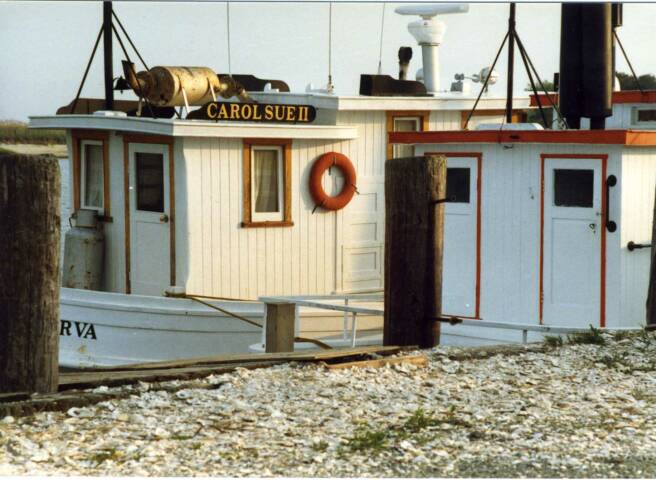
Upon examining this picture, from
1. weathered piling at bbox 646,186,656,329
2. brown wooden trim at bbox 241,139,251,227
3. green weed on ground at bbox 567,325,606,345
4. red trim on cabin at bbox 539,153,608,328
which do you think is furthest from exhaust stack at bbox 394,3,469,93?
green weed on ground at bbox 567,325,606,345

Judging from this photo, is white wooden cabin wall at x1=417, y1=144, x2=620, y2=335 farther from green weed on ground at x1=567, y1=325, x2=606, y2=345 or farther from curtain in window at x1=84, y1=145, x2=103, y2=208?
curtain in window at x1=84, y1=145, x2=103, y2=208

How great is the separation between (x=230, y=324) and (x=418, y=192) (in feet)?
16.3

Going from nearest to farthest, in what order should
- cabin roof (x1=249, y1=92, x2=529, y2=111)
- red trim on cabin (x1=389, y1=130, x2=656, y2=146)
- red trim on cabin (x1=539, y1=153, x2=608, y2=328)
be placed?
red trim on cabin (x1=389, y1=130, x2=656, y2=146) → red trim on cabin (x1=539, y1=153, x2=608, y2=328) → cabin roof (x1=249, y1=92, x2=529, y2=111)

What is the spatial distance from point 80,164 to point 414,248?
21.8ft

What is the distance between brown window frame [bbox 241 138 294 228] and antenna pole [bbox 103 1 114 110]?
1877 millimetres

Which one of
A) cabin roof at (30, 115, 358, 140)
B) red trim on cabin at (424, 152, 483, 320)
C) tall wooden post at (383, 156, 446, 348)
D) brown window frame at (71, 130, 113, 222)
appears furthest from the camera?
brown window frame at (71, 130, 113, 222)

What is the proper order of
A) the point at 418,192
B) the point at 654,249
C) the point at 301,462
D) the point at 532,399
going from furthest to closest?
1. the point at 654,249
2. the point at 418,192
3. the point at 532,399
4. the point at 301,462

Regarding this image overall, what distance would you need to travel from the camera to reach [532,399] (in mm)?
7691

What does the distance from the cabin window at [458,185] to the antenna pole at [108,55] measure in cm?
432

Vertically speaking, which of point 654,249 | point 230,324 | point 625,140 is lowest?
point 230,324

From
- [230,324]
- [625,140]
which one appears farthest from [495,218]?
[230,324]

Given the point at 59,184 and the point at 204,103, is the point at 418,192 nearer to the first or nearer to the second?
the point at 59,184

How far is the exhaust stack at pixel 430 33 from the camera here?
16484 mm

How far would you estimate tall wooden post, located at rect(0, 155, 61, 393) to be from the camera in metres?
7.05
